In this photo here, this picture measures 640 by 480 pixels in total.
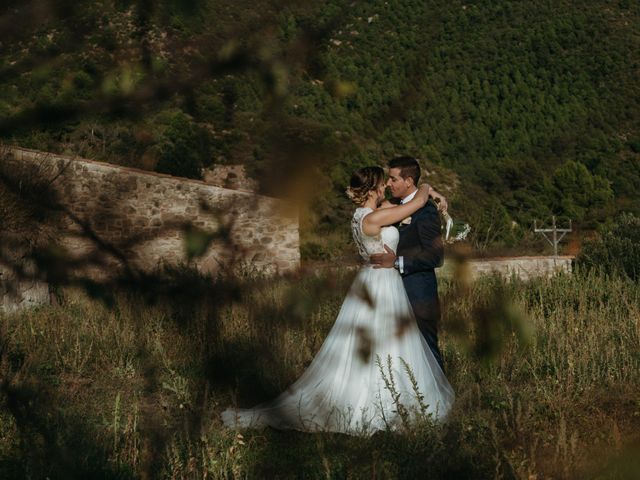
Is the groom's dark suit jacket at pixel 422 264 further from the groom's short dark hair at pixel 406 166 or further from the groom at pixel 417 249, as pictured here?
the groom's short dark hair at pixel 406 166

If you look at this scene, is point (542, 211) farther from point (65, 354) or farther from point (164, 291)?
point (164, 291)

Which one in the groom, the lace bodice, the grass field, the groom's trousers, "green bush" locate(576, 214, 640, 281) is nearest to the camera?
the grass field

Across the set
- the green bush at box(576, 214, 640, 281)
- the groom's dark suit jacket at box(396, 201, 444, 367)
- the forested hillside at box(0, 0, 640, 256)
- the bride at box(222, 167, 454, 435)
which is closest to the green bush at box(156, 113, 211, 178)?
the forested hillside at box(0, 0, 640, 256)

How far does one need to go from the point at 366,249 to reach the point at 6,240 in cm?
339

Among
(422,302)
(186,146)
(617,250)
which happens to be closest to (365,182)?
(422,302)

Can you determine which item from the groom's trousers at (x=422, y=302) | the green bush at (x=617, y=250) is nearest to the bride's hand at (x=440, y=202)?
the groom's trousers at (x=422, y=302)

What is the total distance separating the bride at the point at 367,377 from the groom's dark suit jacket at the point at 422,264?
0.50 feet

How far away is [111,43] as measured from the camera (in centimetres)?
121

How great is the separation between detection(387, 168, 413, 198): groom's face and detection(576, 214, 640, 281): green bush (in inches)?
293

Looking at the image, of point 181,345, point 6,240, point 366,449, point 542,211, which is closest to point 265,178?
point 6,240

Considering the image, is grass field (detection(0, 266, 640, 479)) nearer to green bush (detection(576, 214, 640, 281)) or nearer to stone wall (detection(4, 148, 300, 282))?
stone wall (detection(4, 148, 300, 282))

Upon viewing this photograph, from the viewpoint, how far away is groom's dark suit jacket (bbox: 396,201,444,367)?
4.90 meters

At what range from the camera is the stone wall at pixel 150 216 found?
1227 millimetres

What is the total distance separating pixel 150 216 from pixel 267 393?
3.77m
